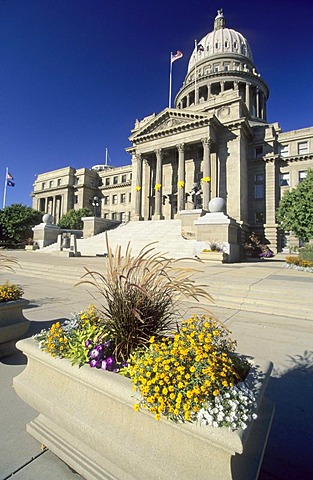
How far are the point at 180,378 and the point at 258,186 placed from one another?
42.2 meters

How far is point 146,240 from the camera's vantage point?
26.1 metres

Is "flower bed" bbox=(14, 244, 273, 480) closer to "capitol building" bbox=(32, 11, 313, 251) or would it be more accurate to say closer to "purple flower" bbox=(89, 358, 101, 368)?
"purple flower" bbox=(89, 358, 101, 368)

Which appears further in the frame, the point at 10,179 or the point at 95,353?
the point at 10,179

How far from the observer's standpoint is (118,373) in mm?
1979

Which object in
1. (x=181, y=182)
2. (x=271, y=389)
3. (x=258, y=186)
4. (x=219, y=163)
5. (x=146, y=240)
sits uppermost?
(x=219, y=163)

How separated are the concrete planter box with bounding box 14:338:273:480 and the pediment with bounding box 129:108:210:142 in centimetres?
3700

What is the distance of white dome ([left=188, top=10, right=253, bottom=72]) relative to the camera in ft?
189

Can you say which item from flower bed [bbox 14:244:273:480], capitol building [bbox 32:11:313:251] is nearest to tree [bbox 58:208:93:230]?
capitol building [bbox 32:11:313:251]

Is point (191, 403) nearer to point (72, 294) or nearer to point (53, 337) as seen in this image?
point (53, 337)

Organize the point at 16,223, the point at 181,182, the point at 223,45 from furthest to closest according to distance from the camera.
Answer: the point at 223,45 < the point at 16,223 < the point at 181,182

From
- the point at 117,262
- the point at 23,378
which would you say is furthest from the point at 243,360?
the point at 23,378

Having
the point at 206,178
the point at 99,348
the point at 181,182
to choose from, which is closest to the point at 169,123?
the point at 181,182

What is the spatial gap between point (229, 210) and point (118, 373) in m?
34.8

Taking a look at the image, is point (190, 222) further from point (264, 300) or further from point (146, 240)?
point (264, 300)
